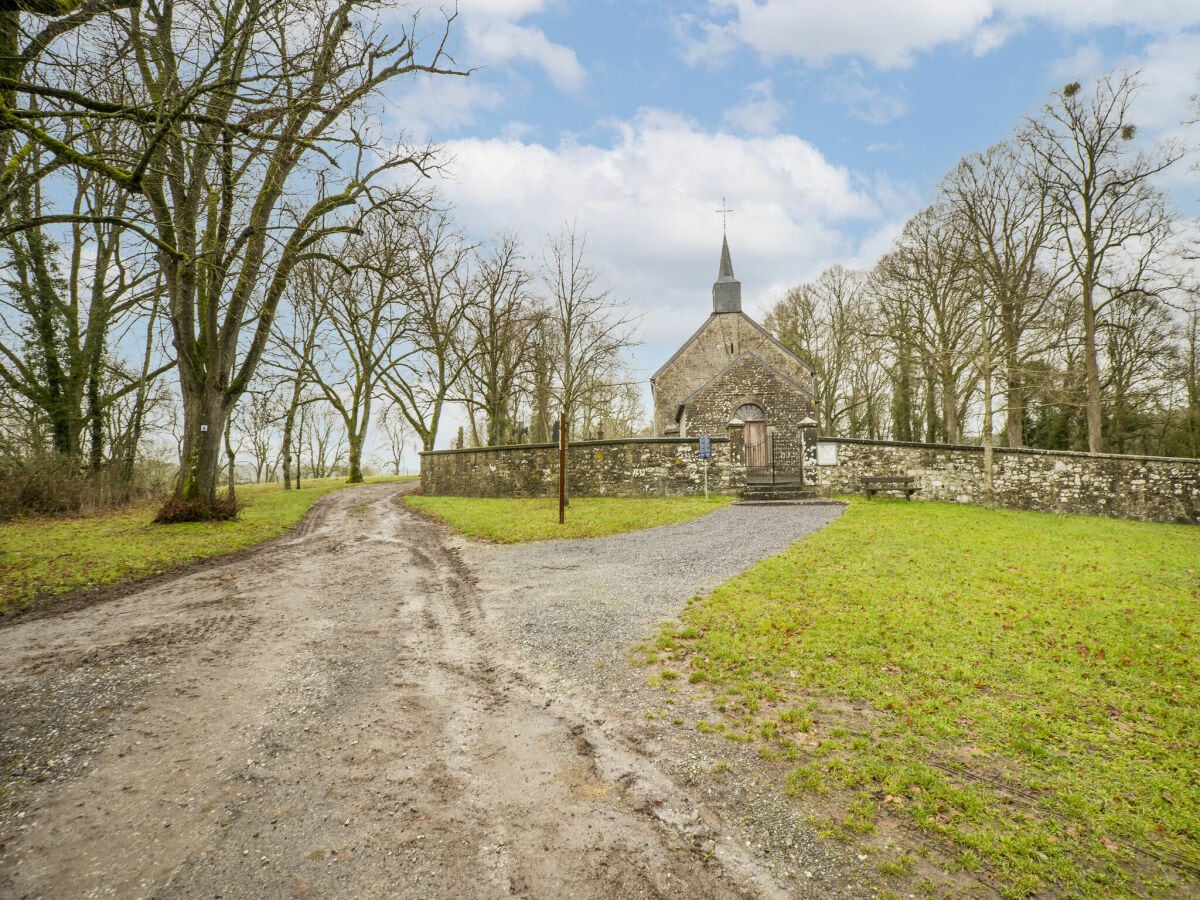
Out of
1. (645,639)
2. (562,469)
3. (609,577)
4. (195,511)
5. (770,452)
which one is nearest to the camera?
(645,639)

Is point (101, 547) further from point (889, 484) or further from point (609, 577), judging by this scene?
point (889, 484)

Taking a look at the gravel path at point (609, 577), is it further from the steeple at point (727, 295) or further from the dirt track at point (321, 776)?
the steeple at point (727, 295)

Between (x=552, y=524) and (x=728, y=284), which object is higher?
(x=728, y=284)

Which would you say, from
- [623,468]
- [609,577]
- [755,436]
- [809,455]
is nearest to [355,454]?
[623,468]

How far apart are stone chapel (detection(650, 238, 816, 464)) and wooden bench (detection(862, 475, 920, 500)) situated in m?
2.66

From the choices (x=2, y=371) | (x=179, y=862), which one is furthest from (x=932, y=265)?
(x=2, y=371)

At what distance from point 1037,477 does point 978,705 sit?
16.9m

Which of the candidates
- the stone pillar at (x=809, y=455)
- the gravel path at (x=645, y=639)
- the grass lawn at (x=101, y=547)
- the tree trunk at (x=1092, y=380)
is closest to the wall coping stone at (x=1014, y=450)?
the stone pillar at (x=809, y=455)

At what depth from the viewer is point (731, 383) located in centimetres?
2228

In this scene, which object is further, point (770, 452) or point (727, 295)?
point (727, 295)

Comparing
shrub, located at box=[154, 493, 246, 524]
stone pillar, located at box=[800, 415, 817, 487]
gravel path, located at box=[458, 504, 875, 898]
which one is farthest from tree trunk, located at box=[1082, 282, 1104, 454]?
shrub, located at box=[154, 493, 246, 524]

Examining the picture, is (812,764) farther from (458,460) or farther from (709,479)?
(458,460)

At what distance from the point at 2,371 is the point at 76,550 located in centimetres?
988

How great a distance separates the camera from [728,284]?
32375 mm
